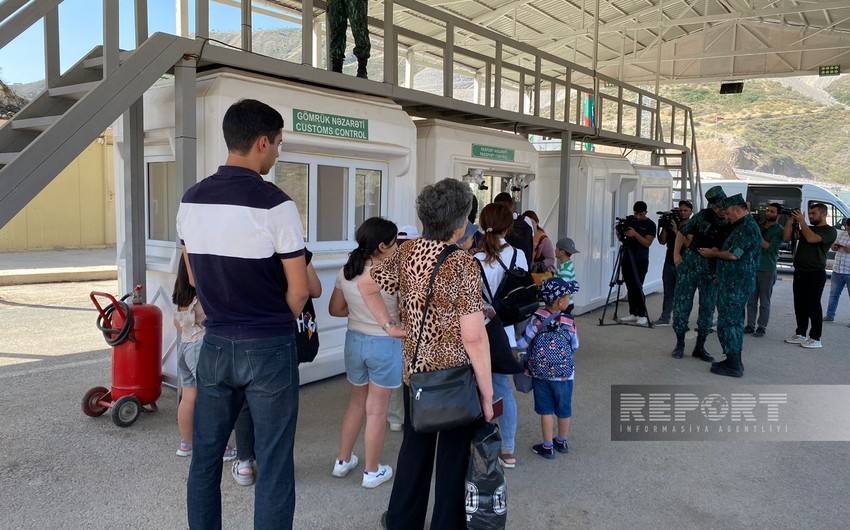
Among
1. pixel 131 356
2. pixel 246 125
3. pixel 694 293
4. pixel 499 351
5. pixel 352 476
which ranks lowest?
pixel 352 476

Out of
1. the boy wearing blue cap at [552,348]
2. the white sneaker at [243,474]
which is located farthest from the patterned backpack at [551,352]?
the white sneaker at [243,474]

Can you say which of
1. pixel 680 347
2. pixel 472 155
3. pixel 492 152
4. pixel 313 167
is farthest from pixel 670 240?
pixel 313 167

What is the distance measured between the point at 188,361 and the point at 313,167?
89.1 inches

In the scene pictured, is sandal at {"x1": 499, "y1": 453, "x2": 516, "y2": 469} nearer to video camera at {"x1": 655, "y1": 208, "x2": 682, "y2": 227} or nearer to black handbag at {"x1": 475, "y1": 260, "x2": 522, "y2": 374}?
black handbag at {"x1": 475, "y1": 260, "x2": 522, "y2": 374}

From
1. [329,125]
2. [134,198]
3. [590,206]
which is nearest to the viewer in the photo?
[134,198]

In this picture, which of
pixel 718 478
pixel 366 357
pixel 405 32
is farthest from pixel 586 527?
pixel 405 32

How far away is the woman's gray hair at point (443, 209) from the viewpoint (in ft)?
8.84

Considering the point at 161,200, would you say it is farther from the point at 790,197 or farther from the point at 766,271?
the point at 790,197

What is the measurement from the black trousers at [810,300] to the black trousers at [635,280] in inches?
75.1

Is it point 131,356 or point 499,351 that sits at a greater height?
point 499,351

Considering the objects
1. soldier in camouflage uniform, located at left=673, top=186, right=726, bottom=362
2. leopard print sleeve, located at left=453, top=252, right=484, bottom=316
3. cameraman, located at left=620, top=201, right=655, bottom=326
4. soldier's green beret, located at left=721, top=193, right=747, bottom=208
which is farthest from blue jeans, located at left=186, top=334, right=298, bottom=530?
cameraman, located at left=620, top=201, right=655, bottom=326

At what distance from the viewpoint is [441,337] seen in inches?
104

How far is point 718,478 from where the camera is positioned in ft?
13.3

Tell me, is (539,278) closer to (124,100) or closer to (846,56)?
(124,100)
